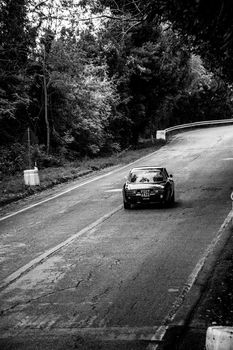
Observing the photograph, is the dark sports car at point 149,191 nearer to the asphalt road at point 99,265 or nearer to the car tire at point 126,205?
the car tire at point 126,205

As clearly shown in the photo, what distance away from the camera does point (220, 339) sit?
4.70 m

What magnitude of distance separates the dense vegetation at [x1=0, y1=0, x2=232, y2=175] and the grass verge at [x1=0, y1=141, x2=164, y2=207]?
174 centimetres

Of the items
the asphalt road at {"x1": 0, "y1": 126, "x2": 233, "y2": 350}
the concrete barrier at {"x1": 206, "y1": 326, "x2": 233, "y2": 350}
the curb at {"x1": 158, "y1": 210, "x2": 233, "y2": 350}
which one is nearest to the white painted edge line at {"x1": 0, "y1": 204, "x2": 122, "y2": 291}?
the asphalt road at {"x1": 0, "y1": 126, "x2": 233, "y2": 350}

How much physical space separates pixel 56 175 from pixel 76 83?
890 centimetres

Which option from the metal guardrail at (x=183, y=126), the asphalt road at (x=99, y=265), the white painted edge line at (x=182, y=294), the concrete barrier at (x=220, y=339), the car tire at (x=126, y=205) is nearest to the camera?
the concrete barrier at (x=220, y=339)

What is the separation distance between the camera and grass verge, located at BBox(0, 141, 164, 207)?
2217 centimetres

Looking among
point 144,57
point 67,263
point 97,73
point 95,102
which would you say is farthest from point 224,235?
point 144,57

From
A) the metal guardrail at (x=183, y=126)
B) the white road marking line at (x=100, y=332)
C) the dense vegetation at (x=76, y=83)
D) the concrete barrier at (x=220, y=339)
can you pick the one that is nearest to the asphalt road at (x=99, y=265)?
the white road marking line at (x=100, y=332)

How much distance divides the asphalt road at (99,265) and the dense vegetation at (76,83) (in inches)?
244

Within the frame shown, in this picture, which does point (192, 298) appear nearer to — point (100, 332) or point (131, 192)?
point (100, 332)

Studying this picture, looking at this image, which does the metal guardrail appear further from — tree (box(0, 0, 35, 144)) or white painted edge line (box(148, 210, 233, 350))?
white painted edge line (box(148, 210, 233, 350))

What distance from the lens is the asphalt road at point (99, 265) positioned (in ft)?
23.7

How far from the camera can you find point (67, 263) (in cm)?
1086

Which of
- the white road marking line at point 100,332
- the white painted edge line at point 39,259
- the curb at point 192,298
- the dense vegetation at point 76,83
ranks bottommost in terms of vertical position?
the curb at point 192,298
